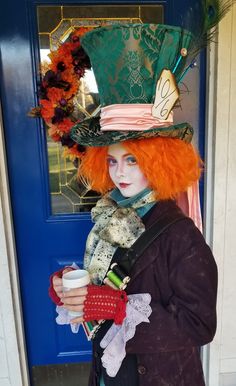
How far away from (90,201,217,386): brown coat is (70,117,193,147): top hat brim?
0.79 feet

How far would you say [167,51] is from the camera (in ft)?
3.14

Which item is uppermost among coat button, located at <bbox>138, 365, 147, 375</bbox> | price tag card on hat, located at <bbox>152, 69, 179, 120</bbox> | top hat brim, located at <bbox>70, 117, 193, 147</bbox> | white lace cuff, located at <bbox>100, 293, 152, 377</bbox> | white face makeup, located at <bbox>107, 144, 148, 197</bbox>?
price tag card on hat, located at <bbox>152, 69, 179, 120</bbox>

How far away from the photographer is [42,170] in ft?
5.90

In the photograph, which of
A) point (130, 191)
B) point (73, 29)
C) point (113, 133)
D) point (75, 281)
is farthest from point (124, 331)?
point (73, 29)

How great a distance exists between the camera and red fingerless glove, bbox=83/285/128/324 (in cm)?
92

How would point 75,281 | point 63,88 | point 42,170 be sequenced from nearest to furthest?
point 75,281
point 63,88
point 42,170

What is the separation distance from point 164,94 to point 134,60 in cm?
13

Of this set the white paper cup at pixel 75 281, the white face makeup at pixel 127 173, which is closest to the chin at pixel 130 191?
the white face makeup at pixel 127 173

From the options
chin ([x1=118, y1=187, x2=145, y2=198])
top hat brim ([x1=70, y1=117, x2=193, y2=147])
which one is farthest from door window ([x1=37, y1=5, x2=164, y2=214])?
chin ([x1=118, y1=187, x2=145, y2=198])

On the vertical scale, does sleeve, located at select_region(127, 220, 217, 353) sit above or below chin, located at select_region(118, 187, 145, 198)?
below

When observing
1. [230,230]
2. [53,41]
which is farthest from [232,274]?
[53,41]

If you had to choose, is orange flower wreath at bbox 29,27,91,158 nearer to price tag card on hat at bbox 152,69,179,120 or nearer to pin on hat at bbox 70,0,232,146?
pin on hat at bbox 70,0,232,146

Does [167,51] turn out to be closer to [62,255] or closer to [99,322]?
[99,322]

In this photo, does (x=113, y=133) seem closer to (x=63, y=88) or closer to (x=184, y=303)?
(x=184, y=303)
